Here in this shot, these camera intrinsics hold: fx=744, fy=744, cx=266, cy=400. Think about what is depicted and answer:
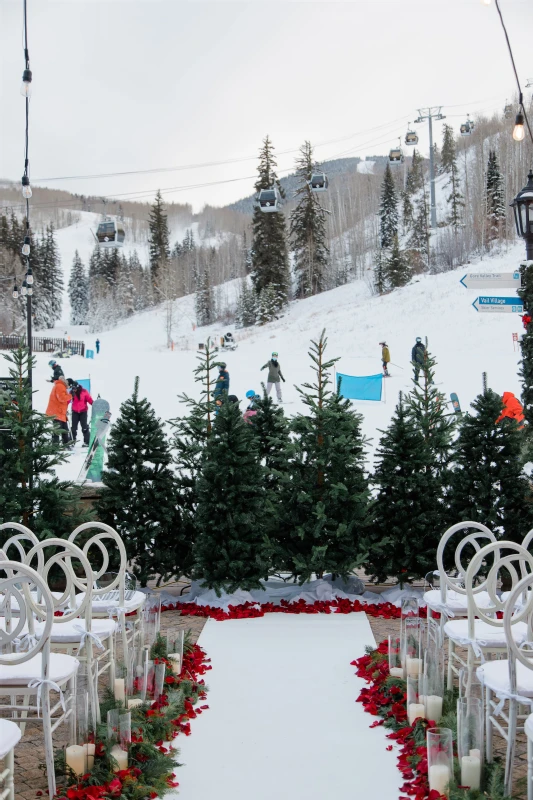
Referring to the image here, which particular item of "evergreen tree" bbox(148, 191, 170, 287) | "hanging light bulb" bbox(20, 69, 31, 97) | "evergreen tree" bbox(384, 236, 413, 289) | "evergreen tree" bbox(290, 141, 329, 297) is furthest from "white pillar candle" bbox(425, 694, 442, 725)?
"evergreen tree" bbox(148, 191, 170, 287)

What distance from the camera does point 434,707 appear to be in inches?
140

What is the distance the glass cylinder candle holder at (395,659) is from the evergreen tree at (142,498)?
2.51 metres

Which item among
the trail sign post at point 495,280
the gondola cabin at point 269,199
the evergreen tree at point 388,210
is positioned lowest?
the trail sign post at point 495,280

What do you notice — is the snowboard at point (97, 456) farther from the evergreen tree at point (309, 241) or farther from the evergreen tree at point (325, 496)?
the evergreen tree at point (309, 241)

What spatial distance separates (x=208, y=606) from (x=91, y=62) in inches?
293

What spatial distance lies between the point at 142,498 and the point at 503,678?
3889 mm

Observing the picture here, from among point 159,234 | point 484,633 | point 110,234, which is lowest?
point 484,633

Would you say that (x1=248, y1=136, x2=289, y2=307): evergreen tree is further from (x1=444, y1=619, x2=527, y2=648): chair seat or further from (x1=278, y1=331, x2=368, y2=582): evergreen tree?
(x1=444, y1=619, x2=527, y2=648): chair seat

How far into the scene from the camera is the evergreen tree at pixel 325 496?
6.12 metres

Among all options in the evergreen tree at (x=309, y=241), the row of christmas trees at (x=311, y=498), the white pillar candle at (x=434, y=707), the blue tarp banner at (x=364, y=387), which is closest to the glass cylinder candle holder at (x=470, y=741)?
the white pillar candle at (x=434, y=707)

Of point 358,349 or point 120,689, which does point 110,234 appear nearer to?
point 120,689

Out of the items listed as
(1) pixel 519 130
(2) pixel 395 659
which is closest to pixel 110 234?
(1) pixel 519 130

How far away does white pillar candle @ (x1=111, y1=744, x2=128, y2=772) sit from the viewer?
10.2 feet

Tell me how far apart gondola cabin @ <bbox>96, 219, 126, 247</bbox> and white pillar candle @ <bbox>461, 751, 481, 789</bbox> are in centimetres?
1229
